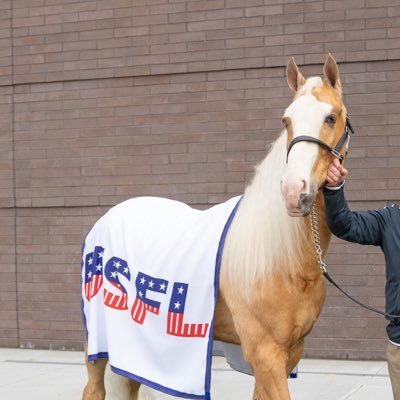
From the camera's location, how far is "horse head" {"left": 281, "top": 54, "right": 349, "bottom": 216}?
3178mm

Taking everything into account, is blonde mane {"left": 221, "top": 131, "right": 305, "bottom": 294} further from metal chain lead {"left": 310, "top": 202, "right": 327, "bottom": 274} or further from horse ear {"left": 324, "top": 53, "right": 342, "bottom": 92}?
horse ear {"left": 324, "top": 53, "right": 342, "bottom": 92}

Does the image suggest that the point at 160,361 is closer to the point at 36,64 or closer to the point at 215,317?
the point at 215,317

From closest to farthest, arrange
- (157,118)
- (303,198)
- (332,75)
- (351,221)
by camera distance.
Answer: (303,198) < (332,75) < (351,221) < (157,118)

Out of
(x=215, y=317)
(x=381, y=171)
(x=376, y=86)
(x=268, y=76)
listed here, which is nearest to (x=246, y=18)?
(x=268, y=76)

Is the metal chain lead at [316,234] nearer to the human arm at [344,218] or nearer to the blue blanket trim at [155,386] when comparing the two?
the human arm at [344,218]

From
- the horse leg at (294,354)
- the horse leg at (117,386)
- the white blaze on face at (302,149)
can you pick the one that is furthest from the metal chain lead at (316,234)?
the horse leg at (117,386)

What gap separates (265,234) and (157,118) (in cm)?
437

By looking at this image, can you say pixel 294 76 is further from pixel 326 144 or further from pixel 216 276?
pixel 216 276

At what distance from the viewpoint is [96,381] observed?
465cm

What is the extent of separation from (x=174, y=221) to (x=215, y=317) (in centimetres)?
65

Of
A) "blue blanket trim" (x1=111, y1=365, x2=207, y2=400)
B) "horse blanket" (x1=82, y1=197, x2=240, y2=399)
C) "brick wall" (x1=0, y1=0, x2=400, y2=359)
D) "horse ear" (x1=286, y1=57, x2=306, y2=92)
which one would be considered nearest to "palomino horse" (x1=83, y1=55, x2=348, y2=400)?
"horse ear" (x1=286, y1=57, x2=306, y2=92)

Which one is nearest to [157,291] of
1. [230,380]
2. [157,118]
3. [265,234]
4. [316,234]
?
[265,234]

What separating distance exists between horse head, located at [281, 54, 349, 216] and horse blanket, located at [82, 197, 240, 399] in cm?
81

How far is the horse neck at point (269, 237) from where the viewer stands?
3.63m
